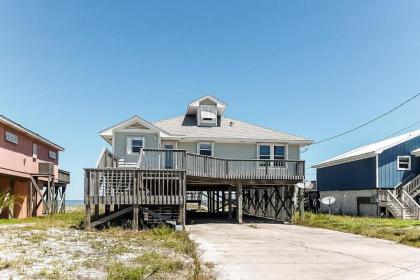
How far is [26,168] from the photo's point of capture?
28.9 meters

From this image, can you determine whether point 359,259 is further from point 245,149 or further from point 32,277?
point 245,149

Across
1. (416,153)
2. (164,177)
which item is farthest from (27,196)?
(416,153)

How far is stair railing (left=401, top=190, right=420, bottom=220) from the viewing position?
92.8 feet

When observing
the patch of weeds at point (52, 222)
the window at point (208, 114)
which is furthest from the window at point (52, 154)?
the window at point (208, 114)

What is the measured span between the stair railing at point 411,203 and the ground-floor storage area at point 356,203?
1922 millimetres

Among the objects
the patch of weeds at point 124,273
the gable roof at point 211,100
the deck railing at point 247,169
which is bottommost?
the patch of weeds at point 124,273

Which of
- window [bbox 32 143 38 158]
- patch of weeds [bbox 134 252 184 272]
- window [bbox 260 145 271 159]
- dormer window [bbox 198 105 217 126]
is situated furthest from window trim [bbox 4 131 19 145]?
patch of weeds [bbox 134 252 184 272]

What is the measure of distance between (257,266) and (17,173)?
21397mm

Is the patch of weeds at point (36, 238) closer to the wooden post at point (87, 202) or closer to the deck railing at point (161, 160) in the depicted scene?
the wooden post at point (87, 202)

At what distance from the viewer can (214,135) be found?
27.1 metres

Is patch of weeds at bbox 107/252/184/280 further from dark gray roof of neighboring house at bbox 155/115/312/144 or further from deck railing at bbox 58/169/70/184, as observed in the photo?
deck railing at bbox 58/169/70/184

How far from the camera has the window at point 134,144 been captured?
24859 millimetres

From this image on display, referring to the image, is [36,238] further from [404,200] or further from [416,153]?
[416,153]

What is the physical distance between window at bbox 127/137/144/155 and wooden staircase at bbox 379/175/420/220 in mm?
17138
